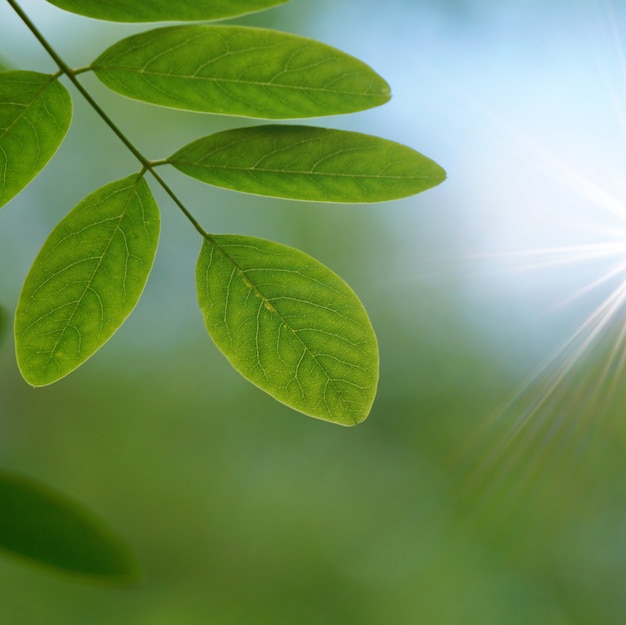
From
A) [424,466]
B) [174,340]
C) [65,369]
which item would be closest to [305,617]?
[424,466]

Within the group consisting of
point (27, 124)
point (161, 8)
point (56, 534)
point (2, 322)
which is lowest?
point (56, 534)

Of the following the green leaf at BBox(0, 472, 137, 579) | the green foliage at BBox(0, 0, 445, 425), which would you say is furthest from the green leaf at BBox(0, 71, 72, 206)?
the green leaf at BBox(0, 472, 137, 579)

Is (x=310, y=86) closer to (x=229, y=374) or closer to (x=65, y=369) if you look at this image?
(x=65, y=369)

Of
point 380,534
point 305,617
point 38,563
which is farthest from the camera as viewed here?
point 380,534

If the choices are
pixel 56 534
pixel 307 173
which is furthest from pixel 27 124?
pixel 56 534

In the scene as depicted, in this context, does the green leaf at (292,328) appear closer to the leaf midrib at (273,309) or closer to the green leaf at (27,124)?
the leaf midrib at (273,309)

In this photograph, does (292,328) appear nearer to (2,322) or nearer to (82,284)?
(82,284)

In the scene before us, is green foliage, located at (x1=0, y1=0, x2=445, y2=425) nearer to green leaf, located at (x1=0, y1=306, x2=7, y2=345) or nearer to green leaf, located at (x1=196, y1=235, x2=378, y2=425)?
green leaf, located at (x1=196, y1=235, x2=378, y2=425)
